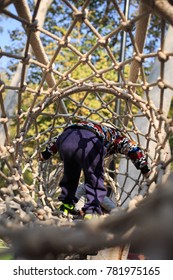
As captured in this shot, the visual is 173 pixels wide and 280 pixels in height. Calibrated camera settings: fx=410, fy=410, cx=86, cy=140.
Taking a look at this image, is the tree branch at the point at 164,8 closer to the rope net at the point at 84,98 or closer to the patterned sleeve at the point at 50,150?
the rope net at the point at 84,98

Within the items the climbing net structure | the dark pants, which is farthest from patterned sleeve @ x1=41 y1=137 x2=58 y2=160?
the dark pants

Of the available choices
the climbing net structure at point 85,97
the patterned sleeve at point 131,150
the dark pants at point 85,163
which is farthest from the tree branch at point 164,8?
the patterned sleeve at point 131,150

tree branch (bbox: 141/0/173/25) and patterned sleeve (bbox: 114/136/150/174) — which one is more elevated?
patterned sleeve (bbox: 114/136/150/174)

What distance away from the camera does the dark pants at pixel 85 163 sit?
125cm

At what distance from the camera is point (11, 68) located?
630 centimetres

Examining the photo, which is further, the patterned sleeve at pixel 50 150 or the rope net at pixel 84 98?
the patterned sleeve at pixel 50 150

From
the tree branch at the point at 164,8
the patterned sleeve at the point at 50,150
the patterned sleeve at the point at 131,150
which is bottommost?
the tree branch at the point at 164,8

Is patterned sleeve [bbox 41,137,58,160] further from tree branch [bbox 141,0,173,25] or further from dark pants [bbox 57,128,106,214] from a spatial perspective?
tree branch [bbox 141,0,173,25]

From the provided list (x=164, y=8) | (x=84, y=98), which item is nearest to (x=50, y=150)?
(x=84, y=98)

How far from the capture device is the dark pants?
1.25 m

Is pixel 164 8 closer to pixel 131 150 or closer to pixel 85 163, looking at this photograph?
pixel 85 163

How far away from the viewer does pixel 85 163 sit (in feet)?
4.14

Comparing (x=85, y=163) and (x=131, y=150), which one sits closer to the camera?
(x=85, y=163)

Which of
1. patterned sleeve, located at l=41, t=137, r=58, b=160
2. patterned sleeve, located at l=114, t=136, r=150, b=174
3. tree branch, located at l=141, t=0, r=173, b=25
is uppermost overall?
patterned sleeve, located at l=41, t=137, r=58, b=160
